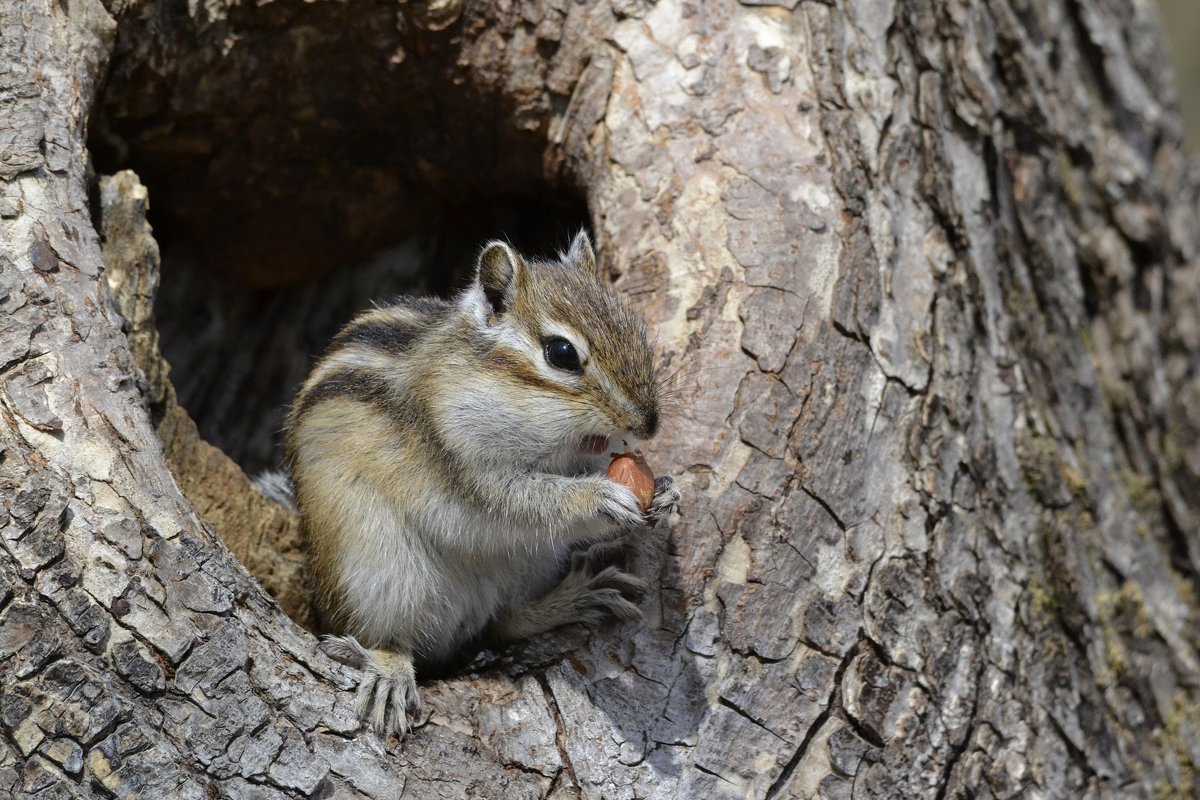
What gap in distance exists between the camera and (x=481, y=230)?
214 inches

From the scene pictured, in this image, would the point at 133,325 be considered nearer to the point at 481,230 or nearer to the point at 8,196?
the point at 8,196

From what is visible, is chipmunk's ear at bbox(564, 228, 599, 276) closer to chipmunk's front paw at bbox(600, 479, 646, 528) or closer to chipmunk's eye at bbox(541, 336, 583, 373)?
chipmunk's eye at bbox(541, 336, 583, 373)

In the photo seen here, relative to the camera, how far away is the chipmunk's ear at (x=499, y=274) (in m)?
3.50

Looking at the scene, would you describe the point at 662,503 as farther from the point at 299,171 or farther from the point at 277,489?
the point at 299,171

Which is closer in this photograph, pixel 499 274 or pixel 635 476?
pixel 635 476

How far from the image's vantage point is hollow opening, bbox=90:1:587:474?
4.42 m

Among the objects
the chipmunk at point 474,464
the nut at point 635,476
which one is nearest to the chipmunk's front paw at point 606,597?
the chipmunk at point 474,464

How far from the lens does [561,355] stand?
130 inches

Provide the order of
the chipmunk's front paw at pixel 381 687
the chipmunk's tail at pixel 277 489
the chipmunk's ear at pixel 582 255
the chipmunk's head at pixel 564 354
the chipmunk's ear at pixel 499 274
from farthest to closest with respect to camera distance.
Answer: the chipmunk's tail at pixel 277 489 < the chipmunk's ear at pixel 582 255 < the chipmunk's ear at pixel 499 274 < the chipmunk's head at pixel 564 354 < the chipmunk's front paw at pixel 381 687

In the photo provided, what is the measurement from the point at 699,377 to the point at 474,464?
768 mm

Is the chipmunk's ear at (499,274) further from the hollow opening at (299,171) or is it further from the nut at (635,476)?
the hollow opening at (299,171)

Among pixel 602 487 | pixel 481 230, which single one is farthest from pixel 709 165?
pixel 481 230

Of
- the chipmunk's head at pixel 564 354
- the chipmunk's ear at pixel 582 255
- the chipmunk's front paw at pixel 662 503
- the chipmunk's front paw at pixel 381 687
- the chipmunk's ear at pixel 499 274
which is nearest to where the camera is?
the chipmunk's front paw at pixel 381 687

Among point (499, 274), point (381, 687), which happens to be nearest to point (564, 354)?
point (499, 274)
